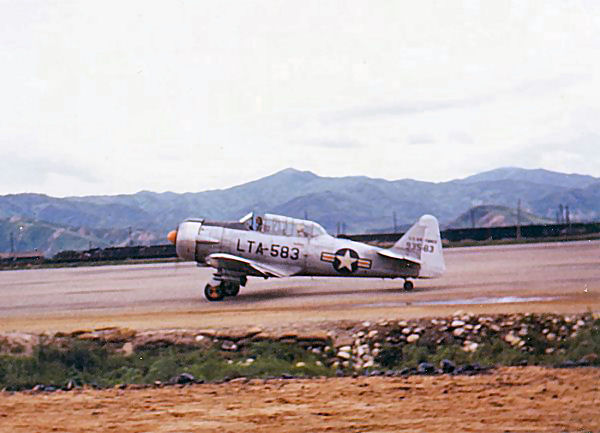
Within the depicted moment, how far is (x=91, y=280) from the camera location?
32312 millimetres

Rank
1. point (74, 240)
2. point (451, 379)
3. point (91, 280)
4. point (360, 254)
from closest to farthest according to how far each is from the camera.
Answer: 1. point (451, 379)
2. point (360, 254)
3. point (91, 280)
4. point (74, 240)

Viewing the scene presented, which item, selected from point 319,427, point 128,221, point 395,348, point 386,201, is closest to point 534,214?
point 386,201

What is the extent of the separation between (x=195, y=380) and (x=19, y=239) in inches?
1594

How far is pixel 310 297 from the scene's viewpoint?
20188 mm

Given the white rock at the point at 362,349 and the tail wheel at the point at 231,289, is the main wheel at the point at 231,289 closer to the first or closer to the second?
the tail wheel at the point at 231,289

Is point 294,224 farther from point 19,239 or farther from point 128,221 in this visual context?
point 19,239

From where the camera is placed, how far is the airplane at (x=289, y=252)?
781 inches

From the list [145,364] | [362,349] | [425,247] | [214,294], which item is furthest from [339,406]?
[214,294]

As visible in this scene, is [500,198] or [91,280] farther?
[500,198]

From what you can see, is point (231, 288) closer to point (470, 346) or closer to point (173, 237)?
point (173, 237)

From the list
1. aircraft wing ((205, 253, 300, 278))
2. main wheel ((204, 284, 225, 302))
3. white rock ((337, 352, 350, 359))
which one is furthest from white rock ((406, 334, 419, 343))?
main wheel ((204, 284, 225, 302))

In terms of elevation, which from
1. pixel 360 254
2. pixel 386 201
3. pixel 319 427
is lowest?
pixel 319 427

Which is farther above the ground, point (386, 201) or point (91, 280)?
point (386, 201)

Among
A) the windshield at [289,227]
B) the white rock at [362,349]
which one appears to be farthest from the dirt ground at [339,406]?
the windshield at [289,227]
